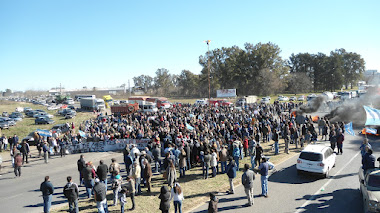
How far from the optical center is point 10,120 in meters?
40.3

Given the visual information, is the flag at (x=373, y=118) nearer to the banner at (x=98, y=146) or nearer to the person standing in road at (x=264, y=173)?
Answer: the person standing in road at (x=264, y=173)

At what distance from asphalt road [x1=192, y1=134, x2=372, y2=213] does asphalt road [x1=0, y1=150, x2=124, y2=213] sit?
6840 millimetres

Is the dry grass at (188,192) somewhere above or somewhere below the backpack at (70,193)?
below

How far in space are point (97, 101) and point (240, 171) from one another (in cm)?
4849

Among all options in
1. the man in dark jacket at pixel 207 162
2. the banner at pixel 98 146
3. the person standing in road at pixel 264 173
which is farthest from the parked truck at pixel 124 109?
the person standing in road at pixel 264 173

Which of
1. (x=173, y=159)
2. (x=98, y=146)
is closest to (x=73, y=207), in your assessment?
(x=173, y=159)

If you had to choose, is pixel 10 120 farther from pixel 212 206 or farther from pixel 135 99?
pixel 212 206

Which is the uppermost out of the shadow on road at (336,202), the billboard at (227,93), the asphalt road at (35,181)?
the billboard at (227,93)

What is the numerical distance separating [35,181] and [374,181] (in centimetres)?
1590

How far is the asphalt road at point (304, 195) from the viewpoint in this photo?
30.2ft

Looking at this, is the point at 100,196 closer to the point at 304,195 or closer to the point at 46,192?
the point at 46,192

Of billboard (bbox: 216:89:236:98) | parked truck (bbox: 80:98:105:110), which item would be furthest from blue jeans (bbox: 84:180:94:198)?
billboard (bbox: 216:89:236:98)

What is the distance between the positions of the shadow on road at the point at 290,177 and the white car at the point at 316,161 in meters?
0.42

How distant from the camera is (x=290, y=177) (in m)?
12.5
